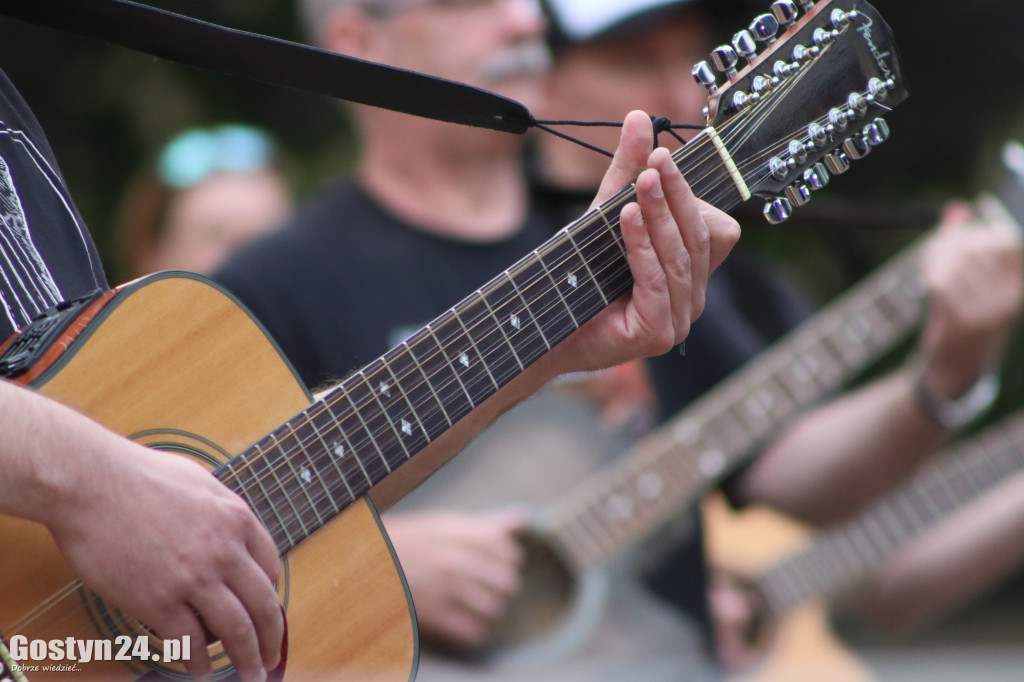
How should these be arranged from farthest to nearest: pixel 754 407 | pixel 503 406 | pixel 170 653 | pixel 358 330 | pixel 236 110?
1. pixel 236 110
2. pixel 754 407
3. pixel 358 330
4. pixel 503 406
5. pixel 170 653

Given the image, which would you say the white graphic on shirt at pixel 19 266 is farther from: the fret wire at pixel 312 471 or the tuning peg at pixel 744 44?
the tuning peg at pixel 744 44

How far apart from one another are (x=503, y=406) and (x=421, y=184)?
0.97 metres

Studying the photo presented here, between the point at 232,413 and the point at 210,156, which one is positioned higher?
the point at 232,413

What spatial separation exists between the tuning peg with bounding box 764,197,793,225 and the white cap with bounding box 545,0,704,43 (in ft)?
4.99

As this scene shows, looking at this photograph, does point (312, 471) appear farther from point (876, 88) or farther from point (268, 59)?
point (876, 88)

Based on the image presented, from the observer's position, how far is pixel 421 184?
2.31 metres

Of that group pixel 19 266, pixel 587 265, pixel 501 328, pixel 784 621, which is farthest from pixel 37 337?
pixel 784 621

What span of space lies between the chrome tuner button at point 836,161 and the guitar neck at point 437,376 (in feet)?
0.39

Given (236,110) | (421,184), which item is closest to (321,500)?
(421,184)

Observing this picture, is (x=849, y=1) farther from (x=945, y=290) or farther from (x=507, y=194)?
(x=945, y=290)

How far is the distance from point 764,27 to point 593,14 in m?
1.58

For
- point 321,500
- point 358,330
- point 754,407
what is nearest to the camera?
point 321,500

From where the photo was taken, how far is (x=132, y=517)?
1047mm

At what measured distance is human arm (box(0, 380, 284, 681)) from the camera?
103cm
